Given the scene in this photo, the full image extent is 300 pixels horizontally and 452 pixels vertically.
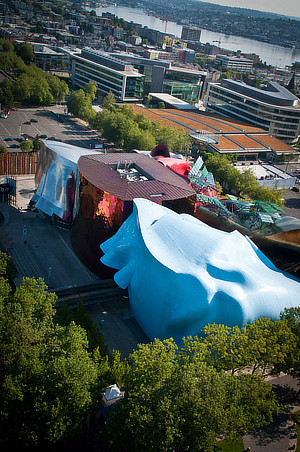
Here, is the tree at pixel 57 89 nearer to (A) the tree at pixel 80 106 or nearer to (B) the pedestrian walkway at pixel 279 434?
(A) the tree at pixel 80 106

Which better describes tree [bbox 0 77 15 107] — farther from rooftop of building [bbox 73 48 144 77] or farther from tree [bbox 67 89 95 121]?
rooftop of building [bbox 73 48 144 77]

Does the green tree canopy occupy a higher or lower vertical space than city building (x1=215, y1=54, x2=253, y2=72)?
lower

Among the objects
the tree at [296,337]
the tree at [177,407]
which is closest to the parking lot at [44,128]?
the tree at [296,337]

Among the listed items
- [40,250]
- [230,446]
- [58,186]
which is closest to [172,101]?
[58,186]

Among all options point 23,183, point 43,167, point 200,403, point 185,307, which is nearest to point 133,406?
point 200,403

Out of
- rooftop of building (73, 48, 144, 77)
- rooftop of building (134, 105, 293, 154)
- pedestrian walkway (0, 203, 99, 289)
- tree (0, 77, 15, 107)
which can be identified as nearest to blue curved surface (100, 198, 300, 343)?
pedestrian walkway (0, 203, 99, 289)
